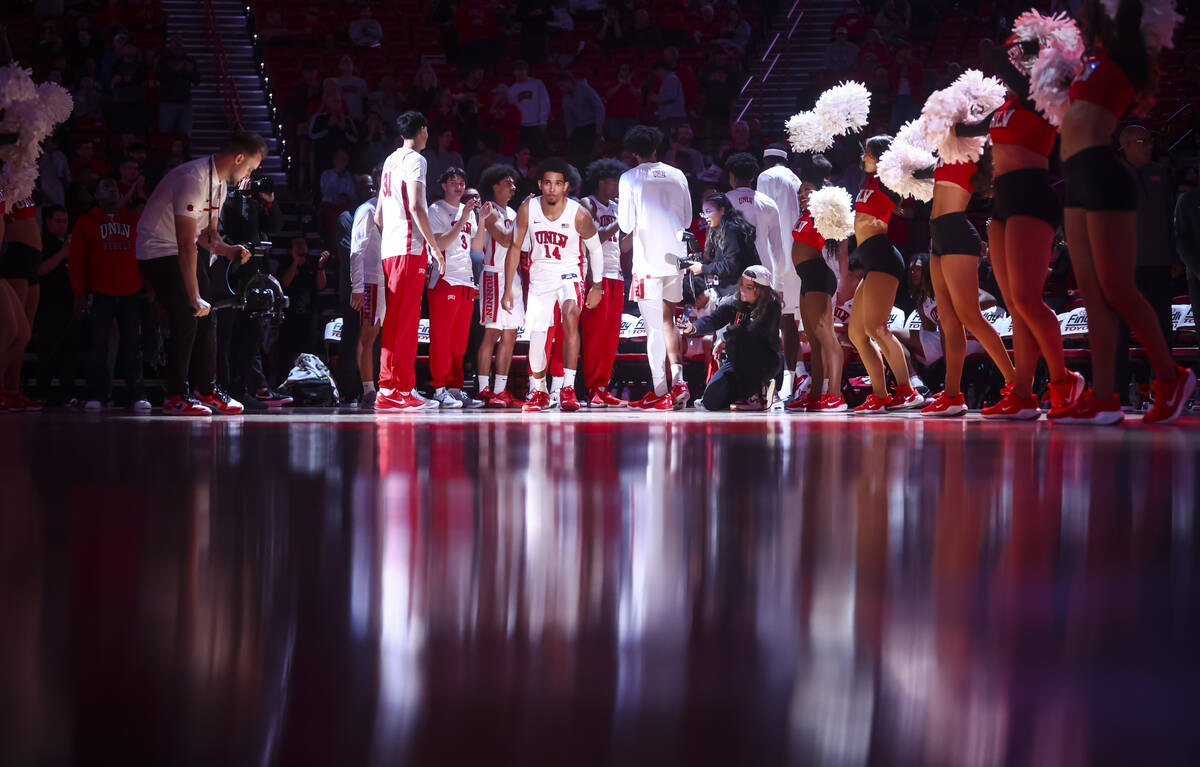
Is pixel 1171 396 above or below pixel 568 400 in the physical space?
above

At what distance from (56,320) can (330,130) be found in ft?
11.6

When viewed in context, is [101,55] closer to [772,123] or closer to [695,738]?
[772,123]

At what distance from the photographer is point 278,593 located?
0.87 metres

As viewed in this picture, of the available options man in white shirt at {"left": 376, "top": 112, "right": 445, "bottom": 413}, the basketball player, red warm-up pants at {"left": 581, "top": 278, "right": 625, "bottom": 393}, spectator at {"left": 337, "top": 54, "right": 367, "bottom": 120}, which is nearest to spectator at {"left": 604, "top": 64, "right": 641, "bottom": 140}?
spectator at {"left": 337, "top": 54, "right": 367, "bottom": 120}

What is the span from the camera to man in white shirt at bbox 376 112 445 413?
6836 mm

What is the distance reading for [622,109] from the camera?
12.1 meters

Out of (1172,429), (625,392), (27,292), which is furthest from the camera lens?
(625,392)

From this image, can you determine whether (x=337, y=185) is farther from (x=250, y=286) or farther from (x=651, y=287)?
(x=651, y=287)

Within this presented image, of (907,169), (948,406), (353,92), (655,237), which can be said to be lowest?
(948,406)

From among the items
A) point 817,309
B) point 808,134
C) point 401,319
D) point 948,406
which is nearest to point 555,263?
point 401,319

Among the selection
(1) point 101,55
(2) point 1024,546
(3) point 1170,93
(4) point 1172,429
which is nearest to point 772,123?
(3) point 1170,93

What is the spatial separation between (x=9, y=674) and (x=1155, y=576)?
95cm

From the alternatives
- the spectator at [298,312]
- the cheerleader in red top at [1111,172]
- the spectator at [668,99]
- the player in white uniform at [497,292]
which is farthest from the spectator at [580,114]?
the cheerleader in red top at [1111,172]

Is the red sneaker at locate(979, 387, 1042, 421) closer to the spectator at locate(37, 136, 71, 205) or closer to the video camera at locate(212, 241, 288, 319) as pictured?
the video camera at locate(212, 241, 288, 319)
